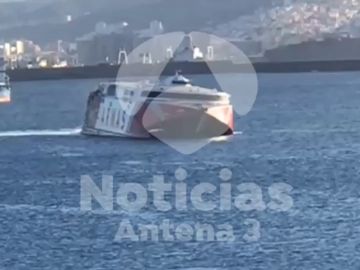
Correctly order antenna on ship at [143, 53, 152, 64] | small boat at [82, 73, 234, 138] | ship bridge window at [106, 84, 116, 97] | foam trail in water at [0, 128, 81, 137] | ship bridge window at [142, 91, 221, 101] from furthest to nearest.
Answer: antenna on ship at [143, 53, 152, 64] < foam trail in water at [0, 128, 81, 137] < ship bridge window at [106, 84, 116, 97] < ship bridge window at [142, 91, 221, 101] < small boat at [82, 73, 234, 138]

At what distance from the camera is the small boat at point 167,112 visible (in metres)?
35.2

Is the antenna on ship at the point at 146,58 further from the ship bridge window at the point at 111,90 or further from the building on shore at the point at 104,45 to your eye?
the ship bridge window at the point at 111,90

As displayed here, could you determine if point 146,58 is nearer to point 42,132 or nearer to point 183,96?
point 42,132

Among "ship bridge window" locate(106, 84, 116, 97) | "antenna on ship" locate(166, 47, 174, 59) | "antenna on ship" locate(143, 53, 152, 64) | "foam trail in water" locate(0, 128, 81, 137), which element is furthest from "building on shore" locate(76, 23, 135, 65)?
"ship bridge window" locate(106, 84, 116, 97)

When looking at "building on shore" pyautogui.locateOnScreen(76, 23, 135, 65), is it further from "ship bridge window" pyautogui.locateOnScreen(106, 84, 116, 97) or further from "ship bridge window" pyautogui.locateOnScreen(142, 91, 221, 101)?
"ship bridge window" pyautogui.locateOnScreen(142, 91, 221, 101)

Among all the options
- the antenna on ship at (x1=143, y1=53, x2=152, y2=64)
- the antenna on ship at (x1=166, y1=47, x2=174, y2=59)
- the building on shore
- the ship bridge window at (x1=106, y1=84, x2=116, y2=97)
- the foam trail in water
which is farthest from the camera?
the building on shore

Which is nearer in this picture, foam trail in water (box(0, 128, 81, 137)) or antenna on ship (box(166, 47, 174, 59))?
foam trail in water (box(0, 128, 81, 137))

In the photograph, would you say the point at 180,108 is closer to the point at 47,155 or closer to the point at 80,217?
the point at 47,155

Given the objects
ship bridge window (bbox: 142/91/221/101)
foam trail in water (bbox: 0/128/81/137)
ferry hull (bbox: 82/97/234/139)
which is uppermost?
ship bridge window (bbox: 142/91/221/101)

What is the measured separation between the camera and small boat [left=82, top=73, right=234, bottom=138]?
35188mm

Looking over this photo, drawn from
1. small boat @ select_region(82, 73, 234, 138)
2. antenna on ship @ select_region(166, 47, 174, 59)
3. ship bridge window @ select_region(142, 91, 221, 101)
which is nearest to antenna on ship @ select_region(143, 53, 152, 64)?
antenna on ship @ select_region(166, 47, 174, 59)

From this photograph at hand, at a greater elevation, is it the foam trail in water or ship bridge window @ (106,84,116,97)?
ship bridge window @ (106,84,116,97)

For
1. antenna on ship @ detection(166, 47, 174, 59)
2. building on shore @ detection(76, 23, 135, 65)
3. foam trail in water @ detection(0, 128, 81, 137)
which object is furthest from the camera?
building on shore @ detection(76, 23, 135, 65)

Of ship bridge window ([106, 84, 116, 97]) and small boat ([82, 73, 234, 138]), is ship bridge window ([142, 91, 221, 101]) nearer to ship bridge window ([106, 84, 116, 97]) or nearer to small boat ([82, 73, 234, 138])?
small boat ([82, 73, 234, 138])
